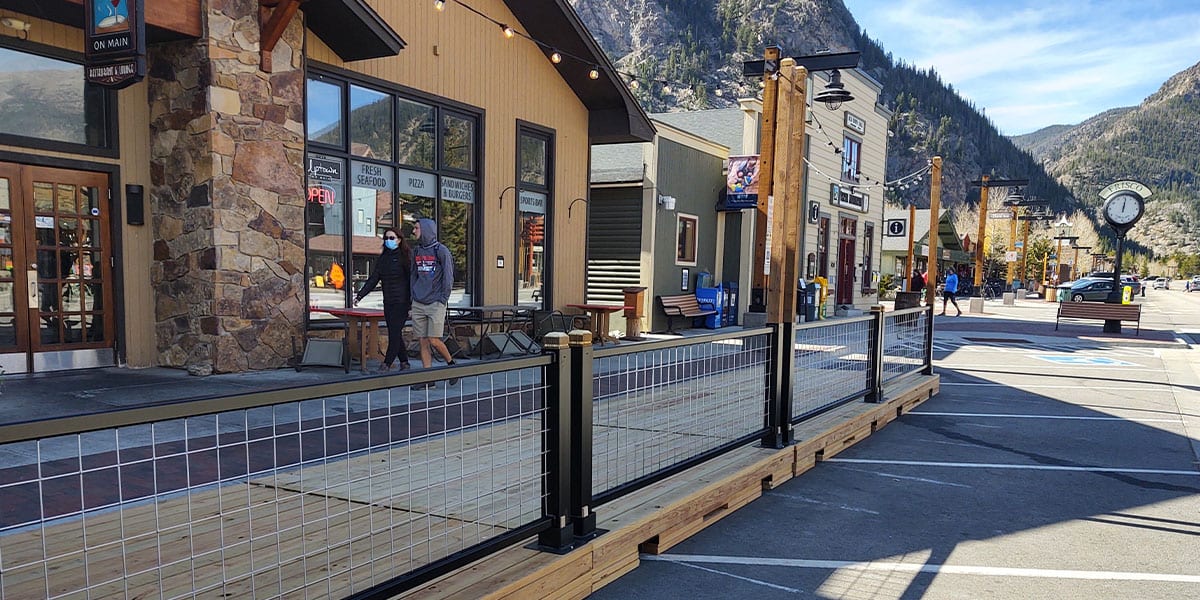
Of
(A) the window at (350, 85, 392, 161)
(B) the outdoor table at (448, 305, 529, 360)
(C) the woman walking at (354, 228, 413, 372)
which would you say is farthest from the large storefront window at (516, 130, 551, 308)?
(C) the woman walking at (354, 228, 413, 372)

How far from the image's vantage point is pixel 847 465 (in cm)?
589

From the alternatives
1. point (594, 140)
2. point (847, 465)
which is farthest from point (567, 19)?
point (847, 465)

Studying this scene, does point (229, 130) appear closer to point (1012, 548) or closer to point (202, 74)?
point (202, 74)

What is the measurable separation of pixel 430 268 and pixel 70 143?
12.9 ft

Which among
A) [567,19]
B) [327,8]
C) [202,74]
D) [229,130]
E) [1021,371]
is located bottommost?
[1021,371]

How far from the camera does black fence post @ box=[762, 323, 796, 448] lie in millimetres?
5254

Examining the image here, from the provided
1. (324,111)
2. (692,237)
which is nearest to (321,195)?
(324,111)

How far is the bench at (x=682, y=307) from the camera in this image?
1540cm

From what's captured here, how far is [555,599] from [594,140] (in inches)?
448

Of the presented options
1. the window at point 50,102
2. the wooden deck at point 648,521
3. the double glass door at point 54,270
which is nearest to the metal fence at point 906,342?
the wooden deck at point 648,521

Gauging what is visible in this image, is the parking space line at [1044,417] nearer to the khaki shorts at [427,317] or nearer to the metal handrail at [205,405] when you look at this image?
the khaki shorts at [427,317]

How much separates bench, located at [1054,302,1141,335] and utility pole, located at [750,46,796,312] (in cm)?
1108

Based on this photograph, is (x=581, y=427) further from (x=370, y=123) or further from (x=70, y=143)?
(x=370, y=123)

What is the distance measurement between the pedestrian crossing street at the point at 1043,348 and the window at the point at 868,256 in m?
9.84
